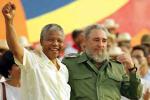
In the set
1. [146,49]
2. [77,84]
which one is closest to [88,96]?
[77,84]

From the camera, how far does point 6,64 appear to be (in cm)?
813

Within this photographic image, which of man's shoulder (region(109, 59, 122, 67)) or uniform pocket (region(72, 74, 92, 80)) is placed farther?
man's shoulder (region(109, 59, 122, 67))

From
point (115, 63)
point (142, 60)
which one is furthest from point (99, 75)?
point (142, 60)

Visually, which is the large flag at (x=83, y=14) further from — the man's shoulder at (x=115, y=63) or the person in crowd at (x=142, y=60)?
the man's shoulder at (x=115, y=63)

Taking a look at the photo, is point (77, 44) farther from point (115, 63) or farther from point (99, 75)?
point (99, 75)

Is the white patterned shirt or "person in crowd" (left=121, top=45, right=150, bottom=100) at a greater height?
the white patterned shirt

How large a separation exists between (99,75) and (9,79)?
92 cm

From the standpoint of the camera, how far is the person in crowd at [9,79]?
7.77 meters

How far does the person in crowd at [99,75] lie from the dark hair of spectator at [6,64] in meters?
0.56


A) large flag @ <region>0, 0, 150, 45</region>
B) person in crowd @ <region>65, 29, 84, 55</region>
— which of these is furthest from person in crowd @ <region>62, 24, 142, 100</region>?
large flag @ <region>0, 0, 150, 45</region>

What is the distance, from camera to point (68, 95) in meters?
7.50

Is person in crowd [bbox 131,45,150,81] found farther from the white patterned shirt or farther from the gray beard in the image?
the white patterned shirt

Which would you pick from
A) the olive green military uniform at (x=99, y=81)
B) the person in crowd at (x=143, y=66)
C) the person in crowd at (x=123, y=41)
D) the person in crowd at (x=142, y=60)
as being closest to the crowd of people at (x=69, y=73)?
the olive green military uniform at (x=99, y=81)

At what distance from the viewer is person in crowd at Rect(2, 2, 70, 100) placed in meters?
6.94
